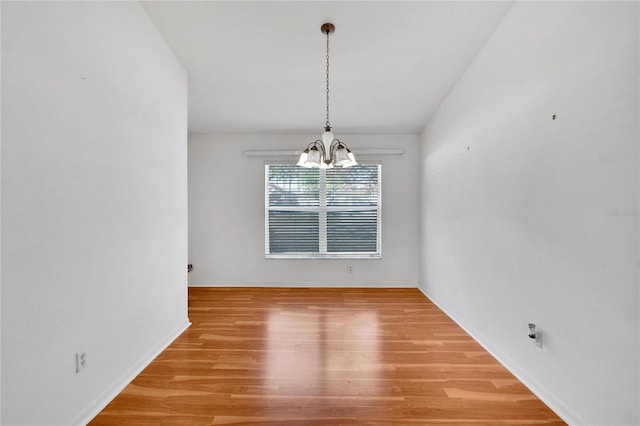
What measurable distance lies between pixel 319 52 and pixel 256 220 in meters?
2.81

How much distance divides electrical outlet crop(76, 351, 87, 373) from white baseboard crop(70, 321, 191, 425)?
9.6 inches

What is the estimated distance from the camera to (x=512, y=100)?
198 centimetres

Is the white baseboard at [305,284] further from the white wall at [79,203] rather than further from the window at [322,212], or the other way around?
the white wall at [79,203]

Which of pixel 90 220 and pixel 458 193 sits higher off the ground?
pixel 458 193

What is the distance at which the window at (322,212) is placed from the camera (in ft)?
15.0

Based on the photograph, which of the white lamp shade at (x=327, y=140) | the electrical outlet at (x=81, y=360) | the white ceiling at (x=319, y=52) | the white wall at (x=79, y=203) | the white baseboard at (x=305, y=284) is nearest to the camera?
the white wall at (x=79, y=203)

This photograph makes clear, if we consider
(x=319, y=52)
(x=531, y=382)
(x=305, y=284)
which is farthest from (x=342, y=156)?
(x=305, y=284)

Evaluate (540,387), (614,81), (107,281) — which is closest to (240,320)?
(107,281)

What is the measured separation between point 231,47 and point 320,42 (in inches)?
29.3

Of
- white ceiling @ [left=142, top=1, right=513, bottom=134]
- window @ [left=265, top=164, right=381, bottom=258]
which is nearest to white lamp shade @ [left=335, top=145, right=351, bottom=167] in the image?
white ceiling @ [left=142, top=1, right=513, bottom=134]

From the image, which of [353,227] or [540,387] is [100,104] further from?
[353,227]

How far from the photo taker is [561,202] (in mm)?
1556

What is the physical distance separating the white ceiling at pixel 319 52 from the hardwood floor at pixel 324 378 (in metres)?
2.51

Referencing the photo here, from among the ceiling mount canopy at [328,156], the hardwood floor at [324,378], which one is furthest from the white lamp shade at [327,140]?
Result: the hardwood floor at [324,378]
